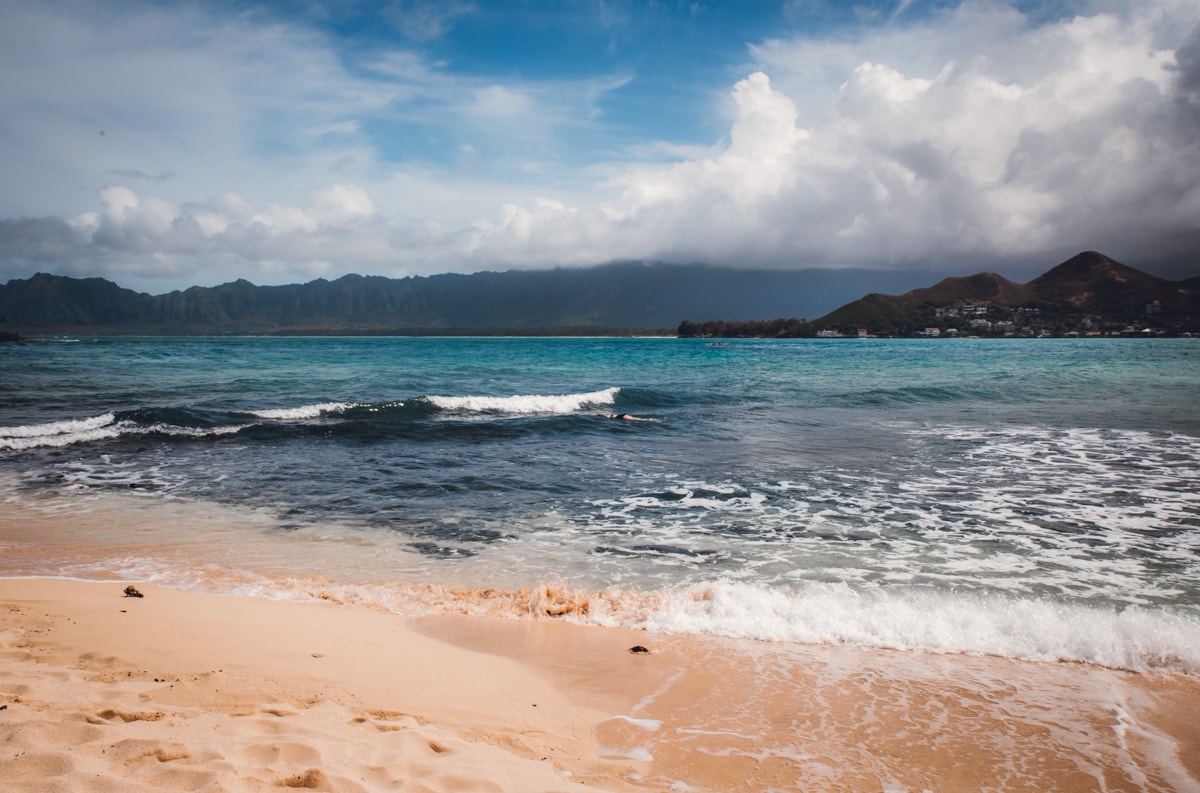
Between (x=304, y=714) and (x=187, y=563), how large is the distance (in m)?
5.25

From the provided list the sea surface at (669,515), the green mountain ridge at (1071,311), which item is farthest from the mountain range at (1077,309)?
the sea surface at (669,515)

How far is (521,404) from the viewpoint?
85.7 ft

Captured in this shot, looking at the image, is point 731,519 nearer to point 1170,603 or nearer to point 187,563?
point 1170,603

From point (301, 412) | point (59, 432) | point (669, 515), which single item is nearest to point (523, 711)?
point (669, 515)

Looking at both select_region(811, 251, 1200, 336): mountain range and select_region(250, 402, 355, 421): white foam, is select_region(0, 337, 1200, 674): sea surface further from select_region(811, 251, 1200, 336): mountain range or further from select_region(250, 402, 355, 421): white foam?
select_region(811, 251, 1200, 336): mountain range

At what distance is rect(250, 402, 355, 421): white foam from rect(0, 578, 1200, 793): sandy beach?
53.1 feet

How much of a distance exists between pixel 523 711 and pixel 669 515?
6.27 metres

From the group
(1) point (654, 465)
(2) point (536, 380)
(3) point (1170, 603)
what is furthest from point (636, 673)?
(2) point (536, 380)

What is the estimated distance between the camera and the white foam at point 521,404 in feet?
81.3

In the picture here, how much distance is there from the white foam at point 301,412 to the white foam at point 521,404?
369 cm

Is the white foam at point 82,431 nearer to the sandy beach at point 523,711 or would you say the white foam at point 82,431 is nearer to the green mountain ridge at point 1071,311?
the sandy beach at point 523,711

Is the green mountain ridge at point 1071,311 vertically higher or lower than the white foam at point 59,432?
higher

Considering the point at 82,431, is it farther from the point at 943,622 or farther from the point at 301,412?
the point at 943,622

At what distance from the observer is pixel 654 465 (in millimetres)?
14773
